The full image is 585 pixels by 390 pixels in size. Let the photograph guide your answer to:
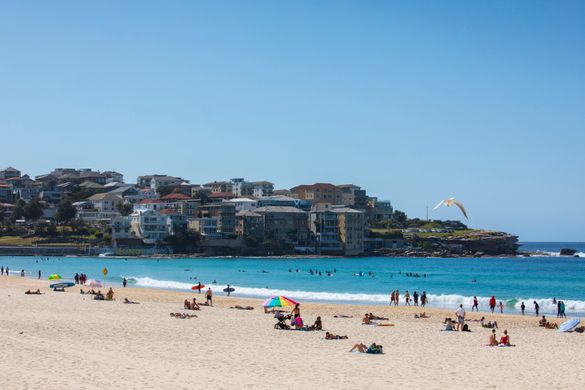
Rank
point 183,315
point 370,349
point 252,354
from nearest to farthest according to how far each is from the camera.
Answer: point 252,354 < point 370,349 < point 183,315

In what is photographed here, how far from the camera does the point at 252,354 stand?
801 inches

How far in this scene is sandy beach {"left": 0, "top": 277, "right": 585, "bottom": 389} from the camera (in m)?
16.4

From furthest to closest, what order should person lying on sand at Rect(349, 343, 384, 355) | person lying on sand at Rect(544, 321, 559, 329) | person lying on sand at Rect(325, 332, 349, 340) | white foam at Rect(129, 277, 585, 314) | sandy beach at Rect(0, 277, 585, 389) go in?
white foam at Rect(129, 277, 585, 314) → person lying on sand at Rect(544, 321, 559, 329) → person lying on sand at Rect(325, 332, 349, 340) → person lying on sand at Rect(349, 343, 384, 355) → sandy beach at Rect(0, 277, 585, 389)

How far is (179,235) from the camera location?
5261 inches

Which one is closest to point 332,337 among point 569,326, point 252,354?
point 252,354

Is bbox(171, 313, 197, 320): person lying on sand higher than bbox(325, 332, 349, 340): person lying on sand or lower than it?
higher

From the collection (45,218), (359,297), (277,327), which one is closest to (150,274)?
(359,297)

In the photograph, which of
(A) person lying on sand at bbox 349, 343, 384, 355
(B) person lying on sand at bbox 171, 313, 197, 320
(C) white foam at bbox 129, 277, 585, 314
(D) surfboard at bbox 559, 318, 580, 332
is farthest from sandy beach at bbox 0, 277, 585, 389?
(C) white foam at bbox 129, 277, 585, 314

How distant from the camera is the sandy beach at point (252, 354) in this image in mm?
16391

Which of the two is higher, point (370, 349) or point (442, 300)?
point (370, 349)

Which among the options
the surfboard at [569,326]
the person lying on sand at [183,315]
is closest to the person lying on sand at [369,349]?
the person lying on sand at [183,315]

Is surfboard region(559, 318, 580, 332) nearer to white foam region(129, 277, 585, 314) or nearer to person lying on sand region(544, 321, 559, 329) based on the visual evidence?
person lying on sand region(544, 321, 559, 329)

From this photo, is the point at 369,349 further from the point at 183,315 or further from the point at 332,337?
the point at 183,315

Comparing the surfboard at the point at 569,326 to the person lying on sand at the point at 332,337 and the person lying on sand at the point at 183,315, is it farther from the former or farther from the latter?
the person lying on sand at the point at 183,315
